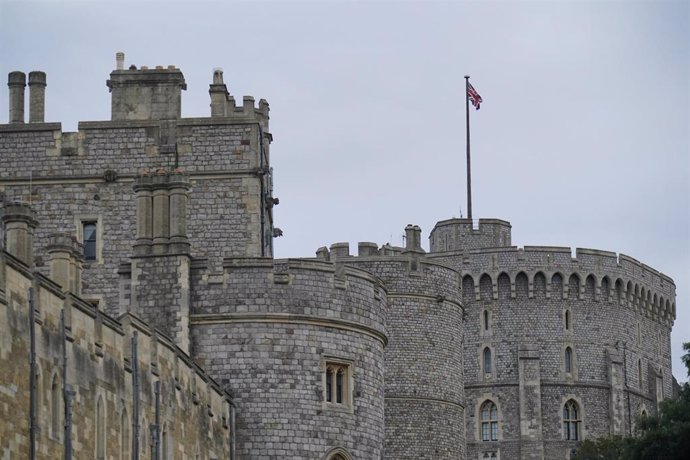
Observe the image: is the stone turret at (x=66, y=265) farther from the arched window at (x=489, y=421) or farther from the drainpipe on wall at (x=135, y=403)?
the arched window at (x=489, y=421)

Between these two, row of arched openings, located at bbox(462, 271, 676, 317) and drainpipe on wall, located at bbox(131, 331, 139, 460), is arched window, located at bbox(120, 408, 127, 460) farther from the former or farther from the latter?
row of arched openings, located at bbox(462, 271, 676, 317)

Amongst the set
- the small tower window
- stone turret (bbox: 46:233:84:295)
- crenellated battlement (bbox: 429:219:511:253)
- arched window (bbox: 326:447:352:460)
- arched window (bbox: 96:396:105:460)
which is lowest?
arched window (bbox: 96:396:105:460)

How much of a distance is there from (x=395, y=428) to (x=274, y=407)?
1728cm

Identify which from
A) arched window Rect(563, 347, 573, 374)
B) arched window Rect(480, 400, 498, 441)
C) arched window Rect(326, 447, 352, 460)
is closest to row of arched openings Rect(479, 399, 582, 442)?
arched window Rect(480, 400, 498, 441)

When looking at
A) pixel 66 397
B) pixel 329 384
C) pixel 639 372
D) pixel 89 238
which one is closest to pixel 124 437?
pixel 66 397

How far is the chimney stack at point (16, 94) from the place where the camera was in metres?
56.5

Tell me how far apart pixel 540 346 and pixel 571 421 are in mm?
3659

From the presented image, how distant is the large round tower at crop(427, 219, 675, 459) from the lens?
3760 inches

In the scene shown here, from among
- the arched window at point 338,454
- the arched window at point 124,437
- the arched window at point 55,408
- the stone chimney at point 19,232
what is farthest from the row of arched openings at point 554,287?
the arched window at point 55,408

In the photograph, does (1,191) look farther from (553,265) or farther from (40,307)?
(553,265)

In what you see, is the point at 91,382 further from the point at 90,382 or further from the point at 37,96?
the point at 37,96

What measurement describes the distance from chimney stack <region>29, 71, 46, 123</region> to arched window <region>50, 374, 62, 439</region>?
22.0 meters

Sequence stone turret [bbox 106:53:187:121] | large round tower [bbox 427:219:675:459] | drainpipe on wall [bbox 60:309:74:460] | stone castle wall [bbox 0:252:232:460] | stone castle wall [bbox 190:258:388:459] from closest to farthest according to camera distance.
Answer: stone castle wall [bbox 0:252:232:460]
drainpipe on wall [bbox 60:309:74:460]
stone castle wall [bbox 190:258:388:459]
stone turret [bbox 106:53:187:121]
large round tower [bbox 427:219:675:459]

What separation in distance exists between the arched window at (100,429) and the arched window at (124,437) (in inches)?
46.3
